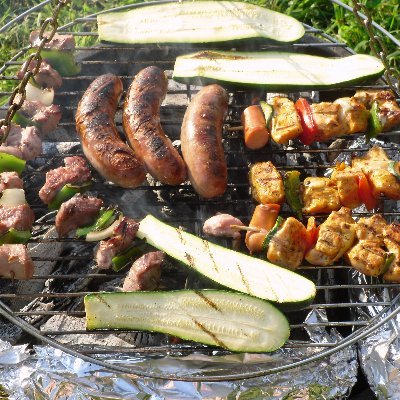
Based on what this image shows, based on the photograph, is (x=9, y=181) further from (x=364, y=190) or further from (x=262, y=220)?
(x=364, y=190)

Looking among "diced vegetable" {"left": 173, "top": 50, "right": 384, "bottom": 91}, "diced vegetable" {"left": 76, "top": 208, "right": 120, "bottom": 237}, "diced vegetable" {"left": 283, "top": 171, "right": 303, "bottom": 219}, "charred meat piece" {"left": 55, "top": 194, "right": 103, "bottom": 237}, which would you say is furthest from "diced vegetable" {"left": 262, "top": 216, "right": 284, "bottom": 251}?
"diced vegetable" {"left": 173, "top": 50, "right": 384, "bottom": 91}

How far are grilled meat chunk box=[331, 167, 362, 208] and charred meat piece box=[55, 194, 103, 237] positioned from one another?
153 centimetres

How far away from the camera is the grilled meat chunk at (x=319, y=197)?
380cm

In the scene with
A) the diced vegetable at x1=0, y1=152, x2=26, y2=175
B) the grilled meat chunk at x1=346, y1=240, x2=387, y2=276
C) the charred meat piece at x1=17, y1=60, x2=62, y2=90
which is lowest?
the grilled meat chunk at x1=346, y1=240, x2=387, y2=276

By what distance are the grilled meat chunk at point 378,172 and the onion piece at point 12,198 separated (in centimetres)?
221

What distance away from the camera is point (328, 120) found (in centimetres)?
408

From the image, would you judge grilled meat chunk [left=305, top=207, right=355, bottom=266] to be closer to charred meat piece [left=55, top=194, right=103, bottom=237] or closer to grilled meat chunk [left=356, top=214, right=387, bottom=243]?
grilled meat chunk [left=356, top=214, right=387, bottom=243]

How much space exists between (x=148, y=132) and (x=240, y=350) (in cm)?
151

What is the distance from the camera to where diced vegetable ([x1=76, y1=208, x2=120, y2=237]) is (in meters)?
3.73

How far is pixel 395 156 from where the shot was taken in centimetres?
436

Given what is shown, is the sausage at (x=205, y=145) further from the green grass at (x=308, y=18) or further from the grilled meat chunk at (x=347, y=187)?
the green grass at (x=308, y=18)

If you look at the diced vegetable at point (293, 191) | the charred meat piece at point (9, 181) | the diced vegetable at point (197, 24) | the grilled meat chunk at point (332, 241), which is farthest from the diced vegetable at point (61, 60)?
the grilled meat chunk at point (332, 241)

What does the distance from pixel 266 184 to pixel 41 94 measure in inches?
74.5

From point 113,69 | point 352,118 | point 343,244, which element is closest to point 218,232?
point 343,244
